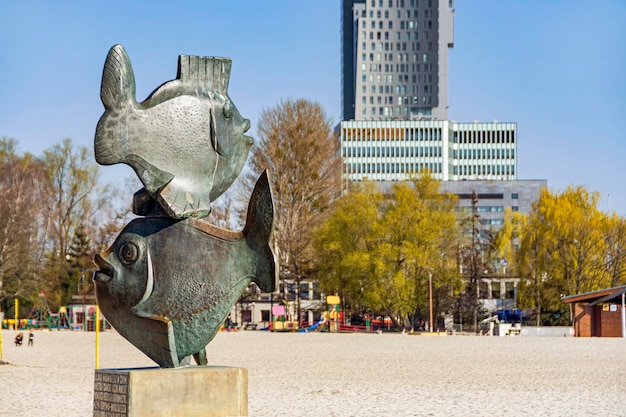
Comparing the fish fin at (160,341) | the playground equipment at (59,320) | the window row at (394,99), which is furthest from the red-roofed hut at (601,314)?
the window row at (394,99)

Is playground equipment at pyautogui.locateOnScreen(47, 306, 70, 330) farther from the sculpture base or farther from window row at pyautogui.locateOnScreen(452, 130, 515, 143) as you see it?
window row at pyautogui.locateOnScreen(452, 130, 515, 143)

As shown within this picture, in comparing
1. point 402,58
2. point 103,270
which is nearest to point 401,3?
point 402,58

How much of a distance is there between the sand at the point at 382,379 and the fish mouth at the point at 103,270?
4.37 meters

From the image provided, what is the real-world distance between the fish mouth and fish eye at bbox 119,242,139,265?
0.56 feet

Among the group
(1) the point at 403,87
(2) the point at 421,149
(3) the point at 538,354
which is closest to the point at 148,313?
(3) the point at 538,354

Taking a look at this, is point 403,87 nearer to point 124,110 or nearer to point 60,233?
point 60,233

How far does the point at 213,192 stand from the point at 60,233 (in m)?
57.0

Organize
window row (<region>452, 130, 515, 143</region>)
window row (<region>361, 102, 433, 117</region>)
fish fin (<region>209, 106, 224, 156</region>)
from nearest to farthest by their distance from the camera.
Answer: fish fin (<region>209, 106, 224, 156</region>)
window row (<region>452, 130, 515, 143</region>)
window row (<region>361, 102, 433, 117</region>)

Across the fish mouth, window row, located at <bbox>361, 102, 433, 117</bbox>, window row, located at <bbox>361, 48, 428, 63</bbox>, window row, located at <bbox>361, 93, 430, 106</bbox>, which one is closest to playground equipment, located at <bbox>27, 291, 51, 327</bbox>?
the fish mouth

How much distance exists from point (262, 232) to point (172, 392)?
6.48 ft

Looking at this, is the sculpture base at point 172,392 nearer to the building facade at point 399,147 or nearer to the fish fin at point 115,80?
the fish fin at point 115,80

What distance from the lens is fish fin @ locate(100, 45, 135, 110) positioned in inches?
429

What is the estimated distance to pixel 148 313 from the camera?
35.6 feet

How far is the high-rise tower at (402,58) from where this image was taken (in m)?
166
